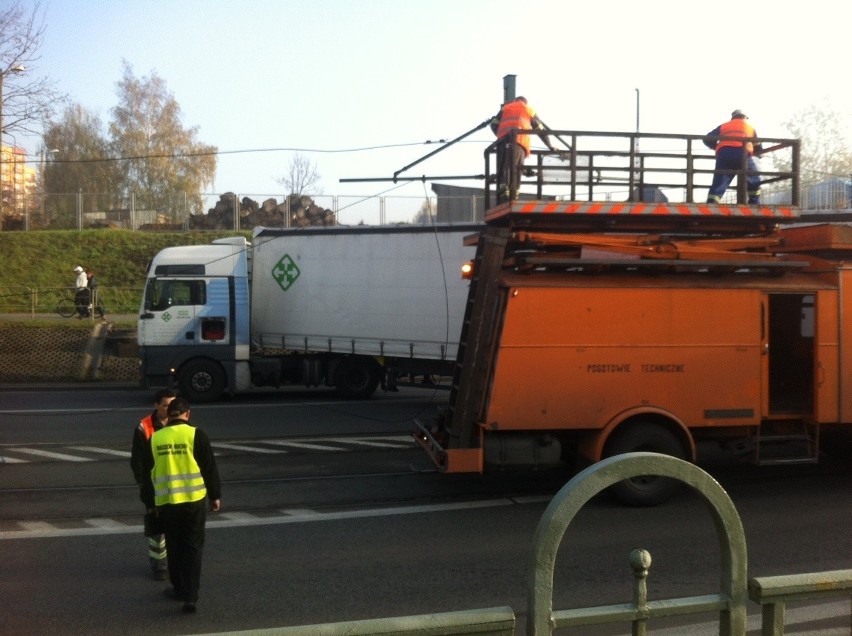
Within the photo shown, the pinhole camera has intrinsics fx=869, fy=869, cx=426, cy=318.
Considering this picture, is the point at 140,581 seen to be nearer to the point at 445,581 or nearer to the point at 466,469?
the point at 445,581

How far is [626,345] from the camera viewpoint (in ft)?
29.9

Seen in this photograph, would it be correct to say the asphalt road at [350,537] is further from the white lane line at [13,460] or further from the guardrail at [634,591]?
the guardrail at [634,591]

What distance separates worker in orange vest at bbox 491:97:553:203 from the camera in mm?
9547

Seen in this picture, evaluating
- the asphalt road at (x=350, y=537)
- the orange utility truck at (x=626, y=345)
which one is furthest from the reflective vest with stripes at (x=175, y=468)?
the orange utility truck at (x=626, y=345)

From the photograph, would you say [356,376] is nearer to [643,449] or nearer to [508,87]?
[508,87]

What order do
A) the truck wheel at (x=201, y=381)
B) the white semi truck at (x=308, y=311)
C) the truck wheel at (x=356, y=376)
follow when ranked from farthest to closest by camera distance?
the truck wheel at (x=356, y=376) < the truck wheel at (x=201, y=381) < the white semi truck at (x=308, y=311)

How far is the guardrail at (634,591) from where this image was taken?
115 inches

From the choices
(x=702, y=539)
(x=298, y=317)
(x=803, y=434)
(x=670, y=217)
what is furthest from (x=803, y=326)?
(x=298, y=317)

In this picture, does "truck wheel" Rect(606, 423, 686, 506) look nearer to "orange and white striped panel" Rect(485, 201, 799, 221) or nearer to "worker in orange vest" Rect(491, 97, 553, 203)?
"orange and white striped panel" Rect(485, 201, 799, 221)

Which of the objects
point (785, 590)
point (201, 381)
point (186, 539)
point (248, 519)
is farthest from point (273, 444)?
point (785, 590)

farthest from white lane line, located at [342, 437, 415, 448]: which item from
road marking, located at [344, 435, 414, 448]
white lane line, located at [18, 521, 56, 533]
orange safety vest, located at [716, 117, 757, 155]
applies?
orange safety vest, located at [716, 117, 757, 155]

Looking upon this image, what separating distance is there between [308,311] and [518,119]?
9.77 m

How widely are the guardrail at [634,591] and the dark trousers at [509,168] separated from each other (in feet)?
21.8

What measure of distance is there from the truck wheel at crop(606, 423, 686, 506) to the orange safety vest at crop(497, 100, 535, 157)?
3318 mm
